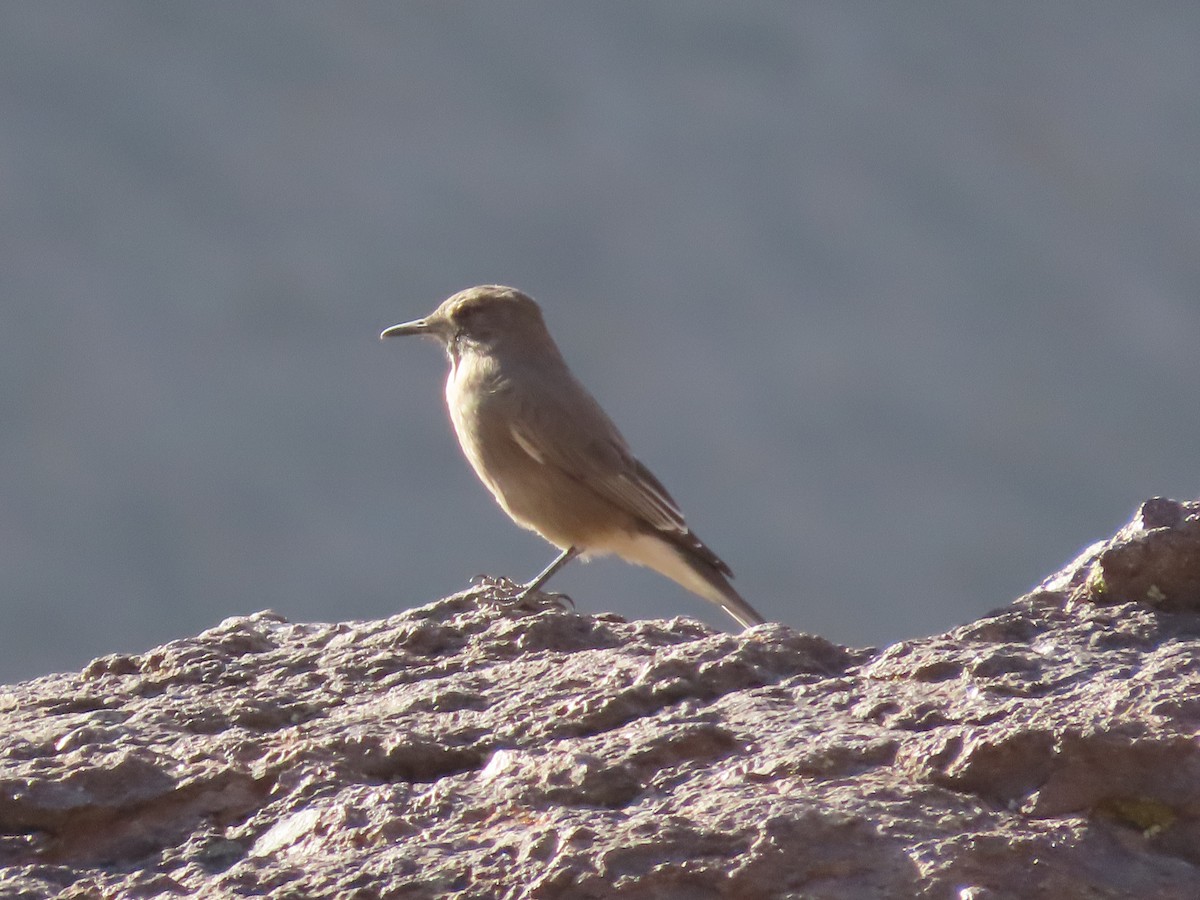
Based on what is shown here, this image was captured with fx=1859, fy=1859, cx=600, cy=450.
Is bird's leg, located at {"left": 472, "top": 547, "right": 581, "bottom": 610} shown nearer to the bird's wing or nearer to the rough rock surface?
the bird's wing

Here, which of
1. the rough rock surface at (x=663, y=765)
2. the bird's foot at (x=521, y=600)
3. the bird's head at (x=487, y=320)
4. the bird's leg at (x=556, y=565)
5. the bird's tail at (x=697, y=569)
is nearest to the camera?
the rough rock surface at (x=663, y=765)

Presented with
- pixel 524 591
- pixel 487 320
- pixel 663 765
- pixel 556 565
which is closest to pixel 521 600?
pixel 524 591

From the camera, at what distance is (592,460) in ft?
22.8

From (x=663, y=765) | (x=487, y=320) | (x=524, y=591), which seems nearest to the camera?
(x=663, y=765)

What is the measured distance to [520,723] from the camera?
341 cm

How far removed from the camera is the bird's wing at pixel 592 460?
22.7ft

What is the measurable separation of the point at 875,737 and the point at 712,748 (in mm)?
275

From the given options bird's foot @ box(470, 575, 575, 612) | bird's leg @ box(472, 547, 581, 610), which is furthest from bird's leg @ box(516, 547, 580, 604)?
bird's foot @ box(470, 575, 575, 612)

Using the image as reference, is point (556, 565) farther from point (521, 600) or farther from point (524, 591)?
point (521, 600)

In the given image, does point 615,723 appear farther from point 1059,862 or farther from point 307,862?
point 1059,862

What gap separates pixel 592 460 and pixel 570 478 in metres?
0.12

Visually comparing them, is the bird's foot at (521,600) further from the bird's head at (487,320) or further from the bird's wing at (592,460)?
the bird's head at (487,320)

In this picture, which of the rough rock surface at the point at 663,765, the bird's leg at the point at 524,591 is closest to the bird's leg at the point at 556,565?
the bird's leg at the point at 524,591

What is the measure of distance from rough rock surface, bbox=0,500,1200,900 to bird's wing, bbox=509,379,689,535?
2892 mm
